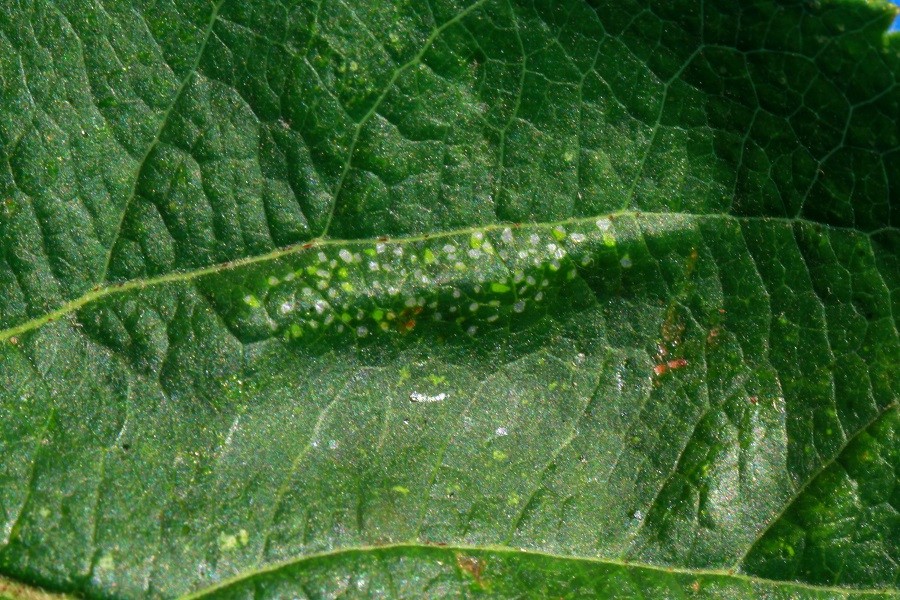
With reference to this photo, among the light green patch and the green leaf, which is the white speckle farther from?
→ the light green patch

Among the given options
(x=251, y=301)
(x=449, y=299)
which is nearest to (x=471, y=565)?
(x=449, y=299)

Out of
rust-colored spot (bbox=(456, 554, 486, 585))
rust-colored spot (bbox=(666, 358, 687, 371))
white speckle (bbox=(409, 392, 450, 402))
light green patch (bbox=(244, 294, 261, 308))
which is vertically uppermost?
rust-colored spot (bbox=(666, 358, 687, 371))

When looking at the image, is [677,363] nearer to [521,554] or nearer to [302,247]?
[521,554]

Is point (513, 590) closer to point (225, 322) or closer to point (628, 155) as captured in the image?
point (225, 322)

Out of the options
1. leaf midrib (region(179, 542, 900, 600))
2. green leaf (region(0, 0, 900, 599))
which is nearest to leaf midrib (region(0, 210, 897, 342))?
green leaf (region(0, 0, 900, 599))

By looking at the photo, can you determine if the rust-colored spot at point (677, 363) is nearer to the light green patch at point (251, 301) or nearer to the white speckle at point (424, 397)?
the white speckle at point (424, 397)

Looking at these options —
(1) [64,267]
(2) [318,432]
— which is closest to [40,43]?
(1) [64,267]
